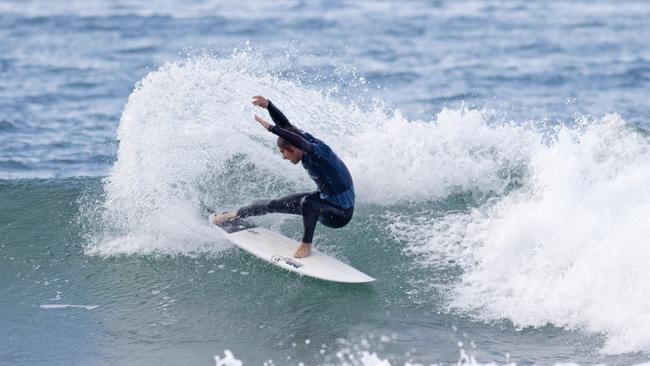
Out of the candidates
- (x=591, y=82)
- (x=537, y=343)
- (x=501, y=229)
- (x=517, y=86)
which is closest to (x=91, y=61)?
(x=517, y=86)

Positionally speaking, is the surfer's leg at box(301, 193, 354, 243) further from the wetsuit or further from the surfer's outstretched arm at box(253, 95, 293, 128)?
the surfer's outstretched arm at box(253, 95, 293, 128)

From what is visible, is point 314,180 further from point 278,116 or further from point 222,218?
point 222,218

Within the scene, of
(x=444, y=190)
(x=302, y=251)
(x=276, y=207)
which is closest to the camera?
(x=302, y=251)

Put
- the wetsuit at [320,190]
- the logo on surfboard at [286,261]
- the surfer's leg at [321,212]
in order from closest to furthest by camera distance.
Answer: the wetsuit at [320,190] < the surfer's leg at [321,212] < the logo on surfboard at [286,261]

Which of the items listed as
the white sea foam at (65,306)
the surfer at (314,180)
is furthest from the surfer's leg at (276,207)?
the white sea foam at (65,306)

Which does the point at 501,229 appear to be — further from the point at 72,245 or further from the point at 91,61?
the point at 91,61

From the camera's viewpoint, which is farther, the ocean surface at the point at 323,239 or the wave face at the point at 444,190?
the wave face at the point at 444,190

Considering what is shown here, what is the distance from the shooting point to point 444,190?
1263 cm

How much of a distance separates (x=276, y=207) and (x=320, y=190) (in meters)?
0.67

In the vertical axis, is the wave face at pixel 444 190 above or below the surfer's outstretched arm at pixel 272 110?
below

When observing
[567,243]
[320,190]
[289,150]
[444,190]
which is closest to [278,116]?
[289,150]

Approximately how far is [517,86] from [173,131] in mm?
11887

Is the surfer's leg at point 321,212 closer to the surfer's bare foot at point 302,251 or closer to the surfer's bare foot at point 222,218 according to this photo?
the surfer's bare foot at point 302,251

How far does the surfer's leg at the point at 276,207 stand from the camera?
432 inches
